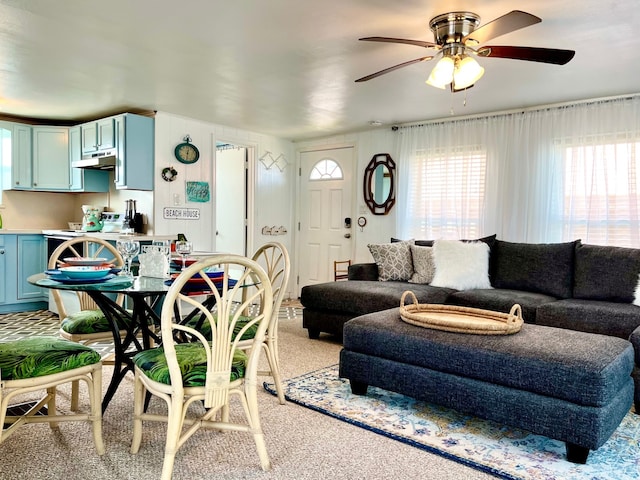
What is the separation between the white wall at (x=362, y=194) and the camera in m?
5.82

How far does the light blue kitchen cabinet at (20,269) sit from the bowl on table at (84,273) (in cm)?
374

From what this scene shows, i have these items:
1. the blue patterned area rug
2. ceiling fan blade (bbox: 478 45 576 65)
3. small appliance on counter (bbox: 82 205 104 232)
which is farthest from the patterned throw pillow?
small appliance on counter (bbox: 82 205 104 232)

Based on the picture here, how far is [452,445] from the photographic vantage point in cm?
226

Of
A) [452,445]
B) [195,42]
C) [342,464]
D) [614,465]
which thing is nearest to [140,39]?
[195,42]

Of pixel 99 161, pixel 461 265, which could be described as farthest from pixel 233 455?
pixel 99 161

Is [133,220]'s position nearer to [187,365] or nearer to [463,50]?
[187,365]

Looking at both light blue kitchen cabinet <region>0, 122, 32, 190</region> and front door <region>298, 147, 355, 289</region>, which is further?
front door <region>298, 147, 355, 289</region>

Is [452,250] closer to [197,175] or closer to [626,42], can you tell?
[626,42]

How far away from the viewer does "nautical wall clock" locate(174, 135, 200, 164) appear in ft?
17.4

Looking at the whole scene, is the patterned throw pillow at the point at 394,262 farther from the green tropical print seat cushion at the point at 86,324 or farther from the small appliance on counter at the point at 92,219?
the small appliance on counter at the point at 92,219

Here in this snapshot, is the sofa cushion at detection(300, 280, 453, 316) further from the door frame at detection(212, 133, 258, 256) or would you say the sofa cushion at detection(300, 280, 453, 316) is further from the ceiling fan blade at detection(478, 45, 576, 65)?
the door frame at detection(212, 133, 258, 256)

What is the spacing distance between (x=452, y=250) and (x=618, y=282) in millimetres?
1345

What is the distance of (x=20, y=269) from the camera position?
213 inches

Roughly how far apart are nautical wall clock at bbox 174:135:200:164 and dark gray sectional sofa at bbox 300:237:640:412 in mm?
2204
